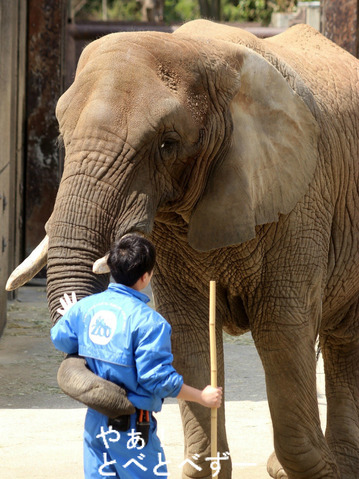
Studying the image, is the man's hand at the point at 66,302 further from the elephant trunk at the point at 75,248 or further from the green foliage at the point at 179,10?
the green foliage at the point at 179,10

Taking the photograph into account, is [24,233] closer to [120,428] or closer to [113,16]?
[120,428]

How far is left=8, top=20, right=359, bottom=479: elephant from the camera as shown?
385 cm

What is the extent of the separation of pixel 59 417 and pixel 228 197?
108 inches

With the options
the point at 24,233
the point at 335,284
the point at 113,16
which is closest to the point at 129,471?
the point at 335,284

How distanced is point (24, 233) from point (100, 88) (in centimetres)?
784

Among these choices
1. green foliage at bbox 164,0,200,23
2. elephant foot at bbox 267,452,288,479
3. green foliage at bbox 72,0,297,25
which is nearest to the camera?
elephant foot at bbox 267,452,288,479

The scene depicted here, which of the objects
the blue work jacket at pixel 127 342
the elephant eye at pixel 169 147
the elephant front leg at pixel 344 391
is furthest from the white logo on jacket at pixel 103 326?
the elephant front leg at pixel 344 391

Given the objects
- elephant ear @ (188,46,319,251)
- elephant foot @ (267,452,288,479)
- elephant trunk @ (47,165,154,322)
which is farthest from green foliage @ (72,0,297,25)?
elephant trunk @ (47,165,154,322)

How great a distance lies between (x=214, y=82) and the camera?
420 centimetres

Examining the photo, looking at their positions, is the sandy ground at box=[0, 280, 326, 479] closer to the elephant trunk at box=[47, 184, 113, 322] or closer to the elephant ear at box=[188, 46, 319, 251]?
the elephant ear at box=[188, 46, 319, 251]

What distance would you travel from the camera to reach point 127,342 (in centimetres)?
344

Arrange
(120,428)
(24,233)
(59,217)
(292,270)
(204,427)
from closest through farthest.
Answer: (120,428) < (59,217) < (292,270) < (204,427) < (24,233)

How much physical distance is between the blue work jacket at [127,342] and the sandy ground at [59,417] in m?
2.02

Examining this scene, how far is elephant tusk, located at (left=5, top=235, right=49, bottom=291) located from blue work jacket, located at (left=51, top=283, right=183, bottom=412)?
455 millimetres
